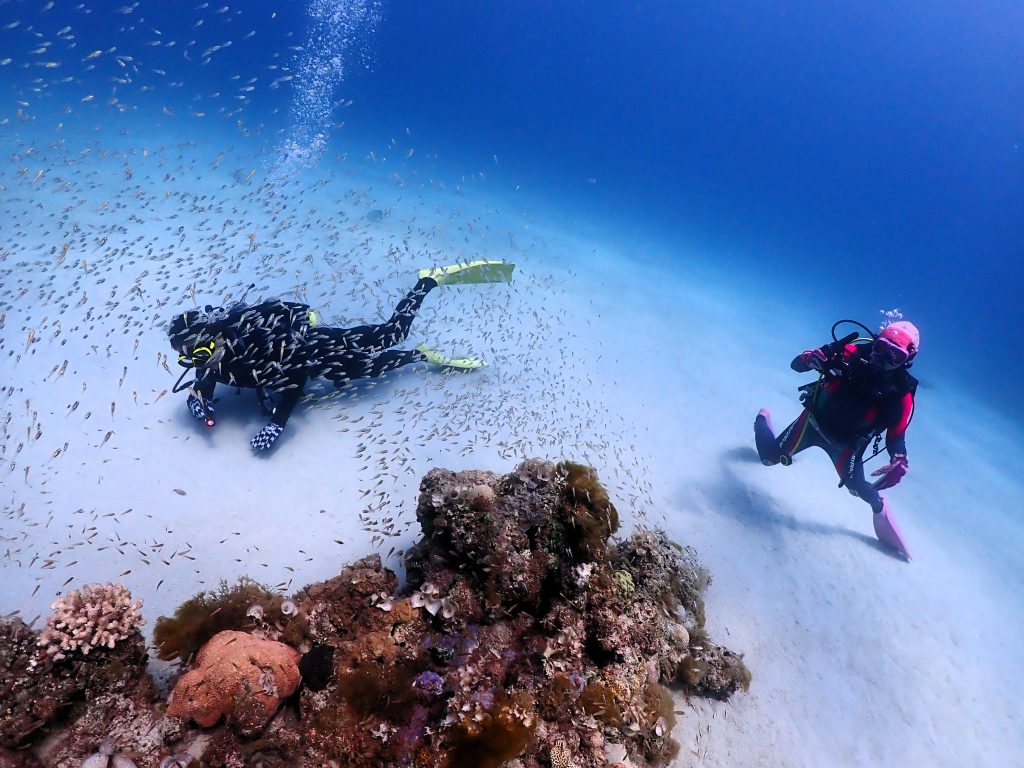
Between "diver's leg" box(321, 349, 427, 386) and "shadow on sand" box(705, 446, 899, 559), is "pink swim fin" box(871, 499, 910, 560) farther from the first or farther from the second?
"diver's leg" box(321, 349, 427, 386)

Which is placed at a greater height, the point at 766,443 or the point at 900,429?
the point at 900,429

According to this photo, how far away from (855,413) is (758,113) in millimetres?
115860

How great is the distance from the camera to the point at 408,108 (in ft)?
210

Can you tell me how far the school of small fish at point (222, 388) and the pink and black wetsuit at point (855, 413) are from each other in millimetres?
3302

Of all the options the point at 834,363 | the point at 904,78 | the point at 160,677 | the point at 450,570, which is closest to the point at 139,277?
the point at 160,677

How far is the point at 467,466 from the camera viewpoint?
7.88 m

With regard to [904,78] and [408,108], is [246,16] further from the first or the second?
[904,78]

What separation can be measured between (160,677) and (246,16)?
337 feet

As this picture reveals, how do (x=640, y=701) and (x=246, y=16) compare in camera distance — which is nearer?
(x=640, y=701)

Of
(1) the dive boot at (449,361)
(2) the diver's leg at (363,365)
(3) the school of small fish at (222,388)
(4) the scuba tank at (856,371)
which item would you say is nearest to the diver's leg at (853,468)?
(4) the scuba tank at (856,371)

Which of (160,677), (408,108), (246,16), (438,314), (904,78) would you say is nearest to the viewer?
(160,677)

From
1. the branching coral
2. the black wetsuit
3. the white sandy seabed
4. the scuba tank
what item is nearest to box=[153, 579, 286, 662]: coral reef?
the branching coral

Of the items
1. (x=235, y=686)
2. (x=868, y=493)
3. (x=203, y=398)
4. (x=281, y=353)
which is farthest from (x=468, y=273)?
(x=235, y=686)

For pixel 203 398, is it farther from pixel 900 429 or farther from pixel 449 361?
pixel 900 429
